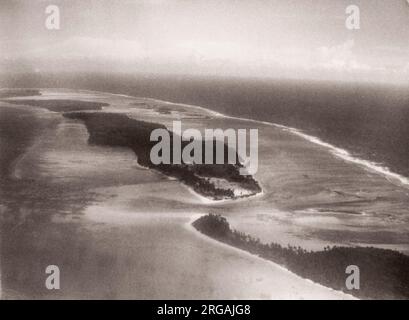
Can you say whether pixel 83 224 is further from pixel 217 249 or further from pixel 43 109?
pixel 43 109

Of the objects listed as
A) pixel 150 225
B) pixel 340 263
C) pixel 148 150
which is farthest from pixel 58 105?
pixel 340 263

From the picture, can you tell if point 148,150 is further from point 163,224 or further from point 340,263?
point 340,263

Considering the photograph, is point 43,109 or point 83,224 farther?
point 43,109

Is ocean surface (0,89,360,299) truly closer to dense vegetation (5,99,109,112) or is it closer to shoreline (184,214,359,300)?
shoreline (184,214,359,300)
